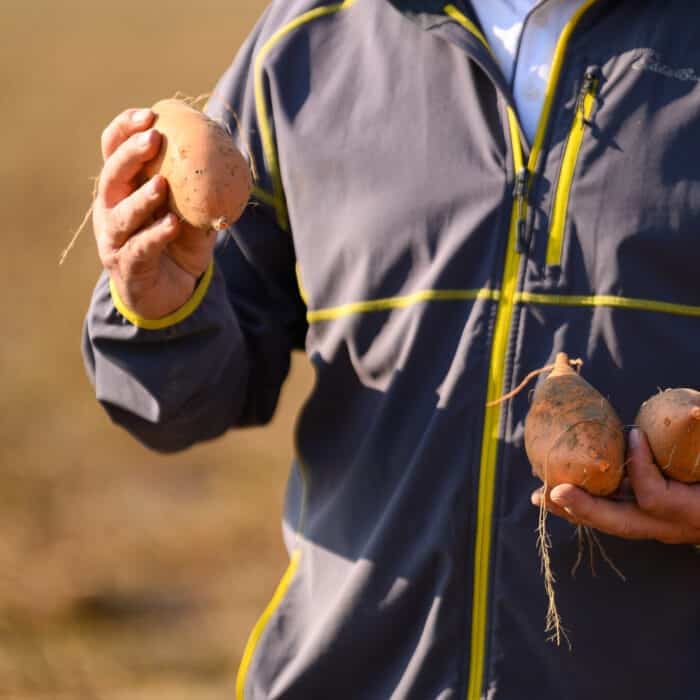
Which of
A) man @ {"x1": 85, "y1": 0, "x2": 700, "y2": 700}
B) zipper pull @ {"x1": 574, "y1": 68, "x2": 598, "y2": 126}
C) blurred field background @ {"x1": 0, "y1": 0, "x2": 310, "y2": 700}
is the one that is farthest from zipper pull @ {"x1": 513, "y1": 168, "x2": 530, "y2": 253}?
blurred field background @ {"x1": 0, "y1": 0, "x2": 310, "y2": 700}

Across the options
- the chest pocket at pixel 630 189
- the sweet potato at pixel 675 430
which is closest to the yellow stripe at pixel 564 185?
the chest pocket at pixel 630 189

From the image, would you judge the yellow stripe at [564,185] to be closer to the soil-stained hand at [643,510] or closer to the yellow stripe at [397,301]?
the yellow stripe at [397,301]

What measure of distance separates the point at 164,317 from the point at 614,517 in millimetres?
741

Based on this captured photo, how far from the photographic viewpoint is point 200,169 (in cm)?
207

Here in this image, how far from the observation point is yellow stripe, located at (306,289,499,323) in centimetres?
200

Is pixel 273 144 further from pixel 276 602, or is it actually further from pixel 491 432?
pixel 276 602

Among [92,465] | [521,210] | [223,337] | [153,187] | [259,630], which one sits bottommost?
[92,465]

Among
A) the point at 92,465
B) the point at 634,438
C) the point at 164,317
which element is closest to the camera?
the point at 634,438

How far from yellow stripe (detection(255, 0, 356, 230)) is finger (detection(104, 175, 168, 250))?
0.25 m

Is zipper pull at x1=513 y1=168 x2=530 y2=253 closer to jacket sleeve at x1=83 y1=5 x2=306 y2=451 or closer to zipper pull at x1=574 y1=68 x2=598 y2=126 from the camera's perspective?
zipper pull at x1=574 y1=68 x2=598 y2=126

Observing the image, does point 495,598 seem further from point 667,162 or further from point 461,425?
point 667,162

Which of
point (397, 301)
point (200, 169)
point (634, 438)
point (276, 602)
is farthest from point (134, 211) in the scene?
point (634, 438)

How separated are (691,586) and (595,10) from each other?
0.83 m

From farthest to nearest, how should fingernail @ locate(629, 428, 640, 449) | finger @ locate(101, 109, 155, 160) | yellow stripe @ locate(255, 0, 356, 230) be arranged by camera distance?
yellow stripe @ locate(255, 0, 356, 230) < finger @ locate(101, 109, 155, 160) < fingernail @ locate(629, 428, 640, 449)
